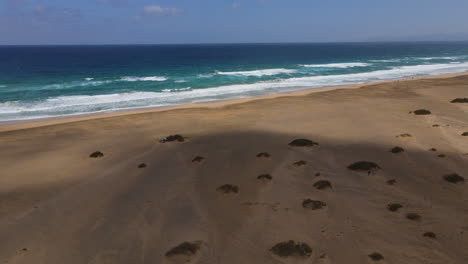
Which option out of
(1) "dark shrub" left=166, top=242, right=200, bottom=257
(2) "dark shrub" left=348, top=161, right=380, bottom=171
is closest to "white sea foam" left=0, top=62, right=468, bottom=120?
(2) "dark shrub" left=348, top=161, right=380, bottom=171

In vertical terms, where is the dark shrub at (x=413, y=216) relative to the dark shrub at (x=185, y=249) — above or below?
above

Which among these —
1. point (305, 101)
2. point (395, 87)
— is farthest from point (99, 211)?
point (395, 87)

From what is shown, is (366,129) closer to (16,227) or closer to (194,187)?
(194,187)

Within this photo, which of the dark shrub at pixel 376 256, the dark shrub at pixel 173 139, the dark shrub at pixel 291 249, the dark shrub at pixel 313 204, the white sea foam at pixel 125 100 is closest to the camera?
the dark shrub at pixel 376 256

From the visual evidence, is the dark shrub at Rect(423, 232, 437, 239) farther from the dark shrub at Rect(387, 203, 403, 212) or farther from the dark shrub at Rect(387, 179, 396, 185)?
the dark shrub at Rect(387, 179, 396, 185)

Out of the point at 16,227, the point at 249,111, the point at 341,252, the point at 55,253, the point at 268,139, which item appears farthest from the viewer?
the point at 249,111

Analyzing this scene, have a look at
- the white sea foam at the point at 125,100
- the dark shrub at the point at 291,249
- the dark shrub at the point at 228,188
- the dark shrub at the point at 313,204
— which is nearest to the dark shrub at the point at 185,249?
the dark shrub at the point at 291,249

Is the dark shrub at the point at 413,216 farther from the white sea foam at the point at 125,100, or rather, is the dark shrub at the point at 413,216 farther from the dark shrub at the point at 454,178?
the white sea foam at the point at 125,100
